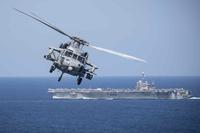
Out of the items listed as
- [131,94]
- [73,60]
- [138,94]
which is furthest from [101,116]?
[73,60]

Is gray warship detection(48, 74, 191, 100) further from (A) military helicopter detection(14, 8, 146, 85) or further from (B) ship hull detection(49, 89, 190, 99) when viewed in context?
(A) military helicopter detection(14, 8, 146, 85)

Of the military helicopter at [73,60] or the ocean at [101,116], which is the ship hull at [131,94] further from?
the military helicopter at [73,60]

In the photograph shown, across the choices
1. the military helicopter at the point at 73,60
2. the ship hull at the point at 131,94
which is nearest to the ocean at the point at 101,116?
the ship hull at the point at 131,94

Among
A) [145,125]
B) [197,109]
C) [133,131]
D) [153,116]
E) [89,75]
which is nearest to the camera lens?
[89,75]

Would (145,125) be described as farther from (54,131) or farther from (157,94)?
(157,94)

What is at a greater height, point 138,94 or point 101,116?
point 138,94

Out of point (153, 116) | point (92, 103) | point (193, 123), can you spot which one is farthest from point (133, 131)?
point (92, 103)

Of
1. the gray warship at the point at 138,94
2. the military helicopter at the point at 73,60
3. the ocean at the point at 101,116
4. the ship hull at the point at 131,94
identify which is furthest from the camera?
the ship hull at the point at 131,94

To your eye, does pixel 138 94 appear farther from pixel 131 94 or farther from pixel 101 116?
pixel 101 116

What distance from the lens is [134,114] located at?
516 ft

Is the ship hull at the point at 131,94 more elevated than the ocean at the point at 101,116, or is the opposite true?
the ship hull at the point at 131,94

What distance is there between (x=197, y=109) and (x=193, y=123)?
34403 millimetres

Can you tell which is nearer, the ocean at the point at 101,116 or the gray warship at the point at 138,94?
the ocean at the point at 101,116

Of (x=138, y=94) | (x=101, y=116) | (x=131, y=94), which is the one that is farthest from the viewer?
(x=138, y=94)
